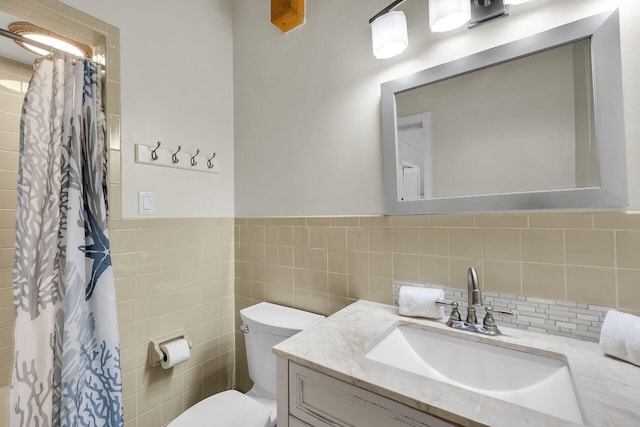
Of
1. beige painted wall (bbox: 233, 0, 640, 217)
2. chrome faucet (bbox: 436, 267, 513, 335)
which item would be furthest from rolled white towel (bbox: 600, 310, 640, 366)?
beige painted wall (bbox: 233, 0, 640, 217)

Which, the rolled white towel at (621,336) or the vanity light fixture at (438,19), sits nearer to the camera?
the rolled white towel at (621,336)

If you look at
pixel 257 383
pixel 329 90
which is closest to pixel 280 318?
pixel 257 383

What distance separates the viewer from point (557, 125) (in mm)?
826

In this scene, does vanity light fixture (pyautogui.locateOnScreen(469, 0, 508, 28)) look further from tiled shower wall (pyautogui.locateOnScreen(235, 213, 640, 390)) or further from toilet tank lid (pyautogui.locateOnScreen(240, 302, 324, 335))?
toilet tank lid (pyautogui.locateOnScreen(240, 302, 324, 335))

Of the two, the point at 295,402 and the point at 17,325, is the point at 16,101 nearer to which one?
the point at 17,325

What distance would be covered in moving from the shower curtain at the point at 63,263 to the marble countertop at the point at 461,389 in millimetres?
814

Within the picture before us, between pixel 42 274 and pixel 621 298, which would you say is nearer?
pixel 621 298

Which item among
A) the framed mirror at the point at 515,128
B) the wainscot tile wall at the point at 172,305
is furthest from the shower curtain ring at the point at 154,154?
the framed mirror at the point at 515,128

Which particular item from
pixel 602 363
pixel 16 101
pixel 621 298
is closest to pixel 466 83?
pixel 621 298

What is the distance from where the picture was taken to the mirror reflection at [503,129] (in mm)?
802

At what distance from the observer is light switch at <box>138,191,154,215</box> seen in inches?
50.2

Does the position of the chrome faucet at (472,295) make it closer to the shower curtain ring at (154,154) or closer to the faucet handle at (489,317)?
the faucet handle at (489,317)

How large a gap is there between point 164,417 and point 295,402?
1005 mm

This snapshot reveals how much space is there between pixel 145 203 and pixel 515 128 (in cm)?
152
